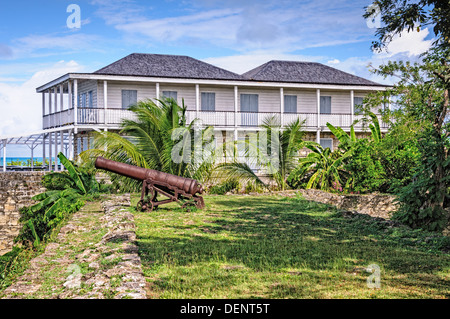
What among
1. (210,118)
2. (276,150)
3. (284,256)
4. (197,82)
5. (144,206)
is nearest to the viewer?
(284,256)

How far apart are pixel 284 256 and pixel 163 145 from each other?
11.0 m

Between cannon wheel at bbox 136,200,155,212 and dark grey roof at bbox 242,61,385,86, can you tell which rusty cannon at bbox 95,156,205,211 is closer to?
cannon wheel at bbox 136,200,155,212

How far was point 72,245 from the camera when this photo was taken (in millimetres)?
8172

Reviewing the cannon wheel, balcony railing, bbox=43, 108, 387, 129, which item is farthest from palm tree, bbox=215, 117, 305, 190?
the cannon wheel

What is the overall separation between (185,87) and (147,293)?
77.2ft

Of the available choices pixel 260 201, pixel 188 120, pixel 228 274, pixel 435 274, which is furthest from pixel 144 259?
pixel 188 120

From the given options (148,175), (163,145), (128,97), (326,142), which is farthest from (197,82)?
(148,175)

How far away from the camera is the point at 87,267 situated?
642cm

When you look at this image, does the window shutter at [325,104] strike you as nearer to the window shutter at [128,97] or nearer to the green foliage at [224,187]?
the window shutter at [128,97]

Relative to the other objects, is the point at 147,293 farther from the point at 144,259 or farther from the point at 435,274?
the point at 435,274

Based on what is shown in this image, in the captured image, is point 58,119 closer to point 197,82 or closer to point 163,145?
point 197,82

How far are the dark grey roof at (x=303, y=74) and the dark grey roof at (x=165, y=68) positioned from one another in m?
1.96
